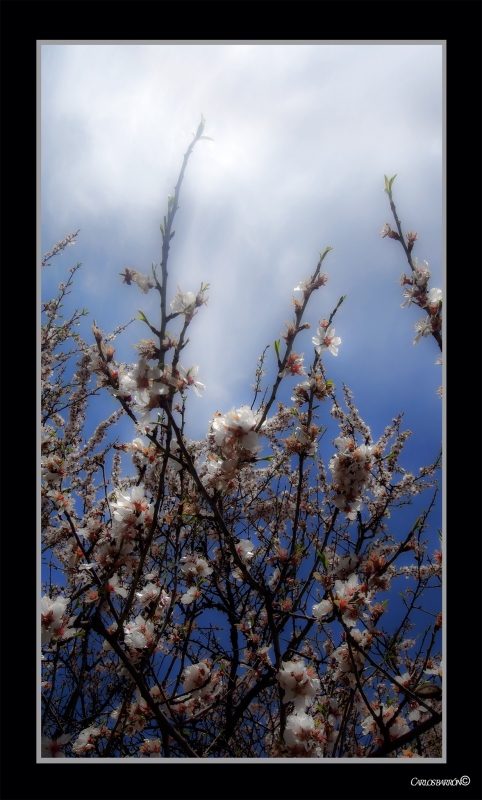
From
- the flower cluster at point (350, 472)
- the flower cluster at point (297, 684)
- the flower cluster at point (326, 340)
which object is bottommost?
the flower cluster at point (297, 684)

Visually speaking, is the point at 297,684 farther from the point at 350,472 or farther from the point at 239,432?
the point at 239,432

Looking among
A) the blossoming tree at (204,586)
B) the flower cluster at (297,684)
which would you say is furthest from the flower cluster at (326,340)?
the flower cluster at (297,684)

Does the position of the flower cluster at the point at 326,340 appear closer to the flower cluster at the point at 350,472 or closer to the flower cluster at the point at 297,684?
the flower cluster at the point at 350,472

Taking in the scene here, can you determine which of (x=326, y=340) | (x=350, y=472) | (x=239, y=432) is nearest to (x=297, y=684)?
(x=350, y=472)

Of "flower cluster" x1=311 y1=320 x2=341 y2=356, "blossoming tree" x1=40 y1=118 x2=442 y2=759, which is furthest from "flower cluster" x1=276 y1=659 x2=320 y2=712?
"flower cluster" x1=311 y1=320 x2=341 y2=356

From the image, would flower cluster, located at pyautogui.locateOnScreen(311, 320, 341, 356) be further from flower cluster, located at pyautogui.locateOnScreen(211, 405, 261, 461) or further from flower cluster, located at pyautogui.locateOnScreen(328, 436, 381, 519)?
flower cluster, located at pyautogui.locateOnScreen(211, 405, 261, 461)

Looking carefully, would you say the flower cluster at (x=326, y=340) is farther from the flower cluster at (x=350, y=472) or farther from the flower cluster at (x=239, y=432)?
the flower cluster at (x=239, y=432)

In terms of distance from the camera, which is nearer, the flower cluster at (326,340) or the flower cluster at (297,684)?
the flower cluster at (297,684)

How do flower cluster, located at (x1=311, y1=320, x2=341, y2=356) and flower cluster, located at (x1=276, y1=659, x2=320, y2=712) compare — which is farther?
flower cluster, located at (x1=311, y1=320, x2=341, y2=356)

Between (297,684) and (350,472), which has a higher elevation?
(350,472)

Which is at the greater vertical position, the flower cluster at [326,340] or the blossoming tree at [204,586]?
the flower cluster at [326,340]
